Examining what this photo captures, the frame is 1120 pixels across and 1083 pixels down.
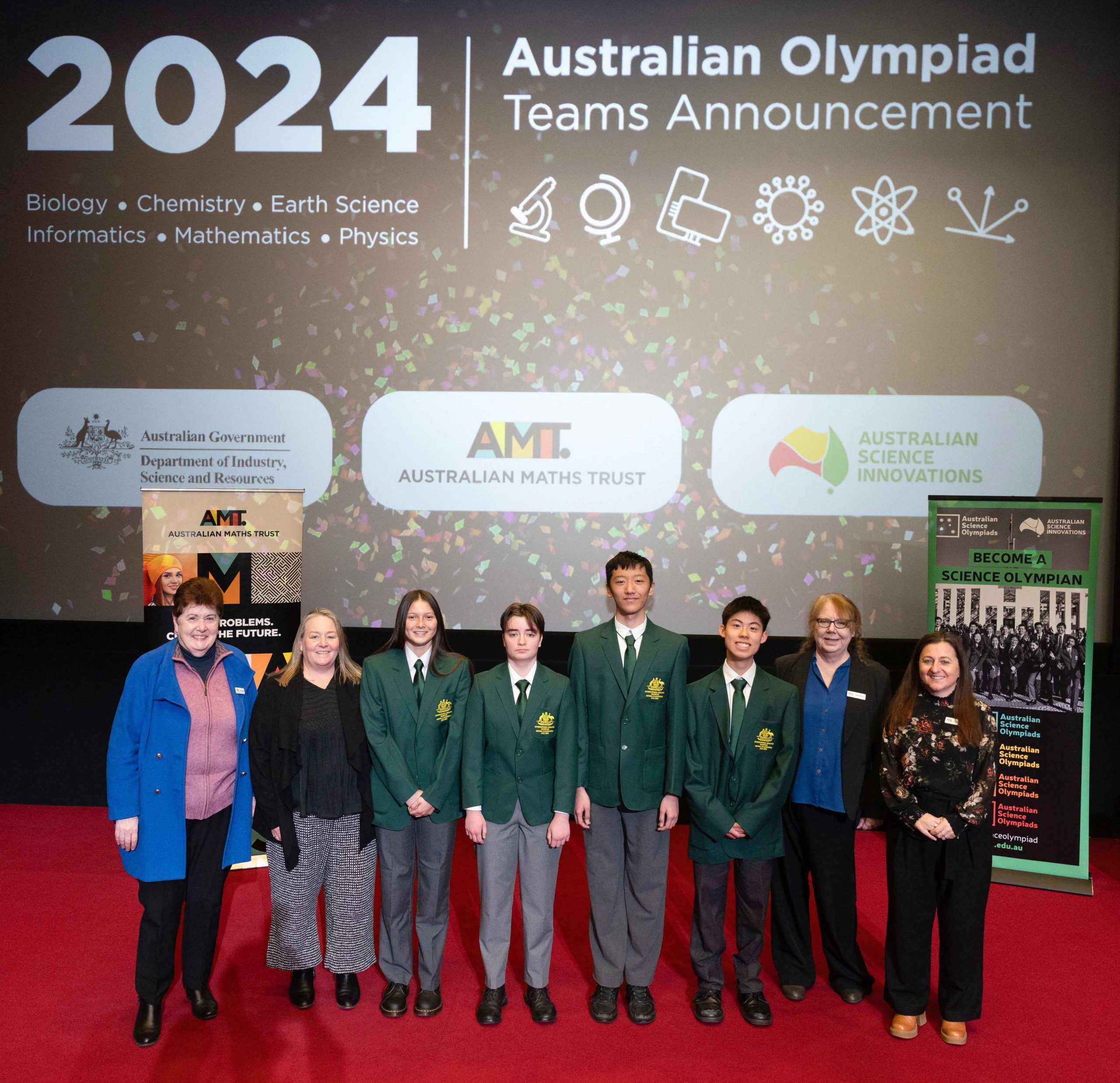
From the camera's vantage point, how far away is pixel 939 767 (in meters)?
2.73

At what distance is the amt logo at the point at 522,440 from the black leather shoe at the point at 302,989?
2.86 meters

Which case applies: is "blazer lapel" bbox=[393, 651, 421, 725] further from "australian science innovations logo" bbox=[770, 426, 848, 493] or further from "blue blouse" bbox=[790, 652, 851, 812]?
"australian science innovations logo" bbox=[770, 426, 848, 493]

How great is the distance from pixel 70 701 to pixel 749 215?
16.4 feet

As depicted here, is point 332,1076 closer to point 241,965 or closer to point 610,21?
point 241,965

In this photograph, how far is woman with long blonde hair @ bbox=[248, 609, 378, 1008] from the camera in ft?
9.41

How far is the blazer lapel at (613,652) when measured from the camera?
9.61ft

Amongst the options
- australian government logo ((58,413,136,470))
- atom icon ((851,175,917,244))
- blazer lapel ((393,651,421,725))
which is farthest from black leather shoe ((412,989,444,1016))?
atom icon ((851,175,917,244))

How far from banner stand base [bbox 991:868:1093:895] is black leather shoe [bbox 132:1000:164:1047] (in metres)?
3.66

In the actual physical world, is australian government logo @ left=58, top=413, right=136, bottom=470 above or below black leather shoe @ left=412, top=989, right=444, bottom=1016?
above

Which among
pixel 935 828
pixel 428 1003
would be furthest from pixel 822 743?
pixel 428 1003

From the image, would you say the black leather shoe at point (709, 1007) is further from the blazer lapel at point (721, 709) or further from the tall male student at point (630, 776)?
the blazer lapel at point (721, 709)

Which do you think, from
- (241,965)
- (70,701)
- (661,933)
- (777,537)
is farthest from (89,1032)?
(777,537)

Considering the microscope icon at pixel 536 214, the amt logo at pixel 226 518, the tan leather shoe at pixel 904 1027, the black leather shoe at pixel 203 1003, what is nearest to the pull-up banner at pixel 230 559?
the amt logo at pixel 226 518

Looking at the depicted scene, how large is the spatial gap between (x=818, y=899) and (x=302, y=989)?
1.90m
